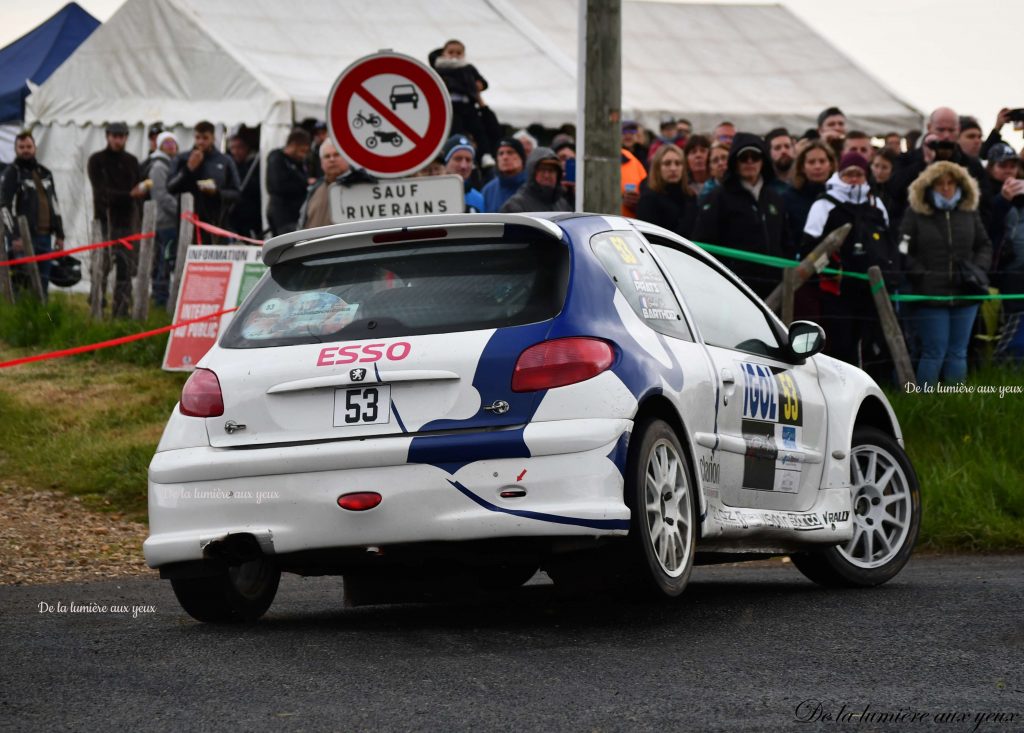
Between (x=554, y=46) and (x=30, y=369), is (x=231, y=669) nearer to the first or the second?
(x=30, y=369)

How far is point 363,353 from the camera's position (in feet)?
21.4

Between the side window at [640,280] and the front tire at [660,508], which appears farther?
the side window at [640,280]

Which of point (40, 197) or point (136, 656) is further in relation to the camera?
point (40, 197)

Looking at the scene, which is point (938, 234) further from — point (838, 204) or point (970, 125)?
point (970, 125)

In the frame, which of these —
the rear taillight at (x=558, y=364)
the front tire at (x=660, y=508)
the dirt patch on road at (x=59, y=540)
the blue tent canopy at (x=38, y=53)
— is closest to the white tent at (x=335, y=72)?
the blue tent canopy at (x=38, y=53)

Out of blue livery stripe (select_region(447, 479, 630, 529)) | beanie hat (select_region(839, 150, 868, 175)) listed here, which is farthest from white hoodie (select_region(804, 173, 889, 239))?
blue livery stripe (select_region(447, 479, 630, 529))

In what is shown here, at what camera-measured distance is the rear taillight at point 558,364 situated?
250 inches

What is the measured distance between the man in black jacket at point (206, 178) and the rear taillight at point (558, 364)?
12533 millimetres

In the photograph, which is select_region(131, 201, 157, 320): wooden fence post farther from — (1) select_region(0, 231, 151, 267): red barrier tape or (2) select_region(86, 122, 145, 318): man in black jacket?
(2) select_region(86, 122, 145, 318): man in black jacket

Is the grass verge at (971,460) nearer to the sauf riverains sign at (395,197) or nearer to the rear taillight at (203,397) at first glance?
the sauf riverains sign at (395,197)

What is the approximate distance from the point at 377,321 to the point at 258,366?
466 mm

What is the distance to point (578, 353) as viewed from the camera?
6414 millimetres

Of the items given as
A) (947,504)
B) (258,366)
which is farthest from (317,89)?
(258,366)

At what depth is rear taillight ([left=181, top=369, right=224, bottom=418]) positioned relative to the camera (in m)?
6.72
